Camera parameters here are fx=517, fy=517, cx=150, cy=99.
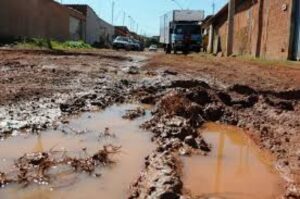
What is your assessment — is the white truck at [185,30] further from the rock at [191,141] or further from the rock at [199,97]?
the rock at [191,141]

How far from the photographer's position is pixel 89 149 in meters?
6.58

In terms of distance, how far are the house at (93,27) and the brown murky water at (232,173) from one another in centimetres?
5880

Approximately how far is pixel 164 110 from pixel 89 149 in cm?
309

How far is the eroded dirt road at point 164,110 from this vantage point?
5449mm

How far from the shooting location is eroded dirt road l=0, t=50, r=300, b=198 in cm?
545

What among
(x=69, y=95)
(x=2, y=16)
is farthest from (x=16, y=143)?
(x=2, y=16)

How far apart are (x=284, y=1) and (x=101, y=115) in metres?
16.2

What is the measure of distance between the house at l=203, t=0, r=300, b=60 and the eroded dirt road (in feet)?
22.0

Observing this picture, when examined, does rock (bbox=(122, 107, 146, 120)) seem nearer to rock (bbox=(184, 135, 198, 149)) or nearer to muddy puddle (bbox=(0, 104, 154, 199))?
muddy puddle (bbox=(0, 104, 154, 199))

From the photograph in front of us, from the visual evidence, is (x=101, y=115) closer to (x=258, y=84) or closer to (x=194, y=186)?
(x=194, y=186)

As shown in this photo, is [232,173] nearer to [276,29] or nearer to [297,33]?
[297,33]

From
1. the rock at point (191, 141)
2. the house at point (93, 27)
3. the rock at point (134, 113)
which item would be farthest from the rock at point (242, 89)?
the house at point (93, 27)

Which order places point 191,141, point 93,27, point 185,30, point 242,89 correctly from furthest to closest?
point 93,27 < point 185,30 < point 242,89 < point 191,141

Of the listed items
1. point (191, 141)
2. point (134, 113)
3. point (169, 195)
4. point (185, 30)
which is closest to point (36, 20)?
point (185, 30)
